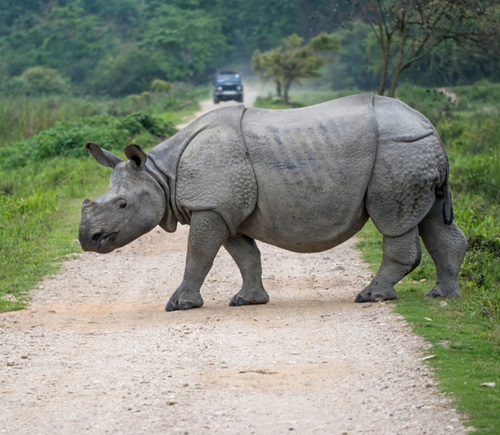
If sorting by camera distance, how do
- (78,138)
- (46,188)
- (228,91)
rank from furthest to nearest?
1. (228,91)
2. (78,138)
3. (46,188)

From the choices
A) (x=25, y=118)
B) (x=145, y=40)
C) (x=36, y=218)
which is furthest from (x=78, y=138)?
(x=145, y=40)

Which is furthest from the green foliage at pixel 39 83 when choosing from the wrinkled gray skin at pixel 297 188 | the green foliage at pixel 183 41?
the wrinkled gray skin at pixel 297 188

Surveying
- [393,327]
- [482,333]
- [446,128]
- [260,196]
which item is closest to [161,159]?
[260,196]

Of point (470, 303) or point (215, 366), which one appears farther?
point (470, 303)

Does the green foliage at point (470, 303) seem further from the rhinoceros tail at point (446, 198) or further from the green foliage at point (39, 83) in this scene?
the green foliage at point (39, 83)

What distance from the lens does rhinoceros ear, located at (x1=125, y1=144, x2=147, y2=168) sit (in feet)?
30.7

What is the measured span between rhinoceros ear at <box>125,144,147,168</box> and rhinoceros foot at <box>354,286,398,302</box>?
216cm

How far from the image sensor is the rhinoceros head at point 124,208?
936 centimetres

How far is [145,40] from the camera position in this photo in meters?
66.2

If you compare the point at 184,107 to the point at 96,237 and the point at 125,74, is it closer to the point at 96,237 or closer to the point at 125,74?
the point at 125,74

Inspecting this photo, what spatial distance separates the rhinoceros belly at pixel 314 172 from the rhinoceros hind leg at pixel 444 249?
63 cm

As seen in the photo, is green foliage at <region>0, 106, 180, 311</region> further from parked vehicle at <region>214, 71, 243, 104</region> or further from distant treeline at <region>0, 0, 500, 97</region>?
distant treeline at <region>0, 0, 500, 97</region>

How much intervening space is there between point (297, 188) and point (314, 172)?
191 mm

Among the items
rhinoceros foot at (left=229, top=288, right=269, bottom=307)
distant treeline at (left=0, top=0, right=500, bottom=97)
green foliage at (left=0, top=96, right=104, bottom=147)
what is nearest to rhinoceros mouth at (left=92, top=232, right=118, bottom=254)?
rhinoceros foot at (left=229, top=288, right=269, bottom=307)
